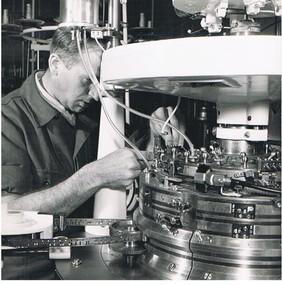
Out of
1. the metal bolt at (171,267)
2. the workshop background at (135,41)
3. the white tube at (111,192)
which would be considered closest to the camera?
the metal bolt at (171,267)

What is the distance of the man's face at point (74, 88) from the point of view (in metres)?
1.35

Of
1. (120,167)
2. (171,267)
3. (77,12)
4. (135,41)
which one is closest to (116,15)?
(77,12)

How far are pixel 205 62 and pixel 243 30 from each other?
7.9 inches

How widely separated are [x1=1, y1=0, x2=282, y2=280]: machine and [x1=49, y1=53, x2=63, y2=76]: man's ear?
1.56 ft

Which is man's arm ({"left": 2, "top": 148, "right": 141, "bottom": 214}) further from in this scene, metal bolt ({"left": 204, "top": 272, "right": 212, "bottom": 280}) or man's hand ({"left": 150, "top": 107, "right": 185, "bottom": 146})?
metal bolt ({"left": 204, "top": 272, "right": 212, "bottom": 280})

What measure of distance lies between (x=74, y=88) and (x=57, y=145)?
18 centimetres

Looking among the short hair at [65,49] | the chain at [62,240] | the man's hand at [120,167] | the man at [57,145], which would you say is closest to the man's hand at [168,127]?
the man at [57,145]

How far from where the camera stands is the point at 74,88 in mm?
1352

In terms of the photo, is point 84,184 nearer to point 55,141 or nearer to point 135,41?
point 55,141

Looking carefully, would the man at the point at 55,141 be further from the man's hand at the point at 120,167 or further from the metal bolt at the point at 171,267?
the metal bolt at the point at 171,267

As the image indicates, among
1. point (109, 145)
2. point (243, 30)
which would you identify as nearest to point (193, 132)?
point (109, 145)

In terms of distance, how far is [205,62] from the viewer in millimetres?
598

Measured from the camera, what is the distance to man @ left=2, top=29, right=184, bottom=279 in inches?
44.8

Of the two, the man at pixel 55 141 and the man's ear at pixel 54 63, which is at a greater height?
the man's ear at pixel 54 63
